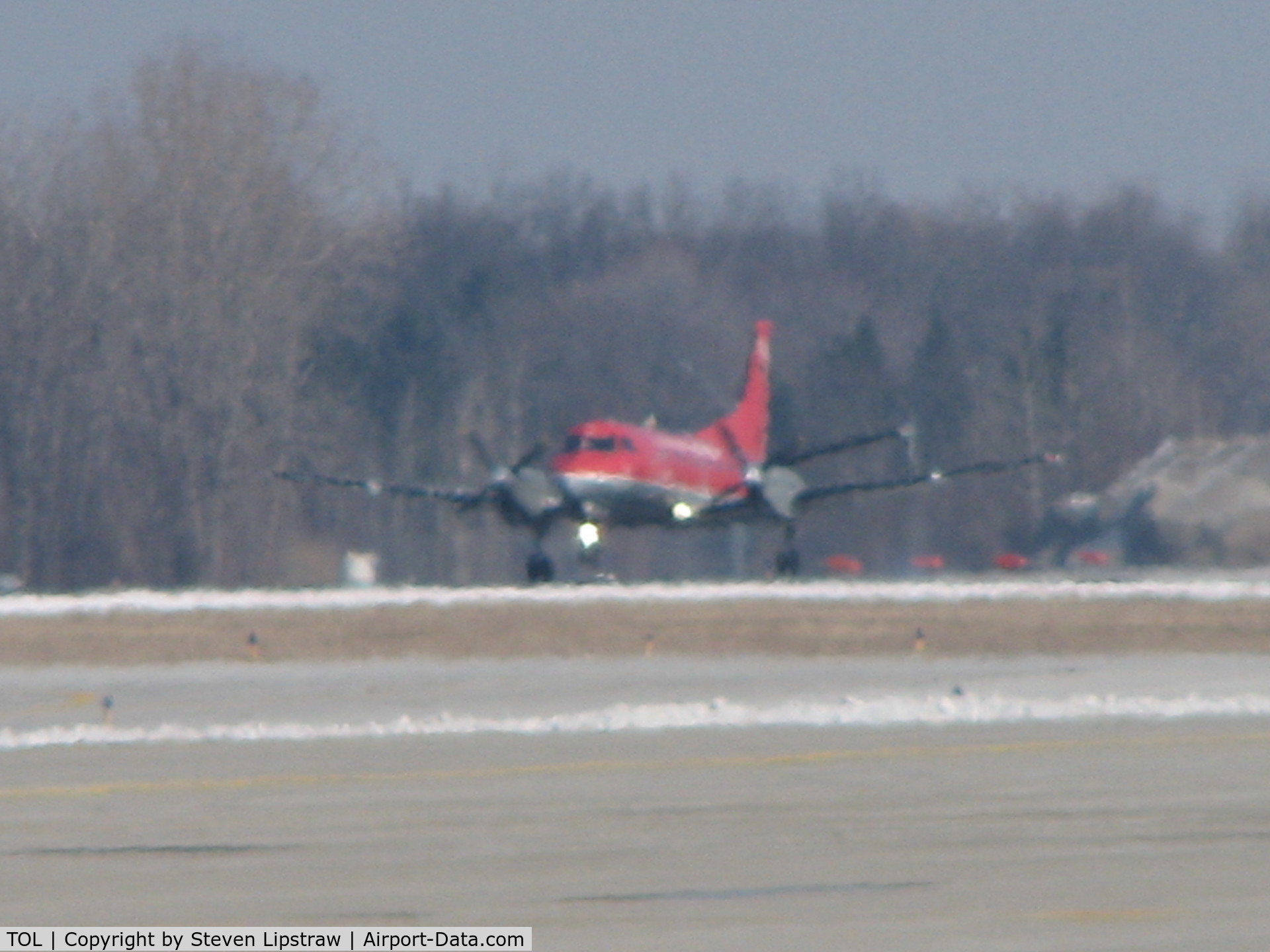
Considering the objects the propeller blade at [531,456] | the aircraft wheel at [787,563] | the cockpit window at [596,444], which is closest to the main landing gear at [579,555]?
the cockpit window at [596,444]

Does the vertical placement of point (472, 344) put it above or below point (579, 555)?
above

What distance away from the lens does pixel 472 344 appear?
90.2 m

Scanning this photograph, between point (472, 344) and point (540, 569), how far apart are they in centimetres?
4818

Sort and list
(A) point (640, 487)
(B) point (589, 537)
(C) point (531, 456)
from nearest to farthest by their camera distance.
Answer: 1. (B) point (589, 537)
2. (C) point (531, 456)
3. (A) point (640, 487)

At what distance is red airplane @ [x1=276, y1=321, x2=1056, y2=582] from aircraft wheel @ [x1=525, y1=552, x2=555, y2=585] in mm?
20

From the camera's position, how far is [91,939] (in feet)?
28.9

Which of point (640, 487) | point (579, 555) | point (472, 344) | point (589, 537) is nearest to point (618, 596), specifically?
point (589, 537)

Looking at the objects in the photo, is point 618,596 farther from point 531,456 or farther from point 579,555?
point 531,456

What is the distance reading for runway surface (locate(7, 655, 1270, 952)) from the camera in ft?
30.7

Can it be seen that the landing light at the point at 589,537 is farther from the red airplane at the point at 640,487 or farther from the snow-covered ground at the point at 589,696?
the snow-covered ground at the point at 589,696

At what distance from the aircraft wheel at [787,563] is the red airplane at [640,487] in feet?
0.11

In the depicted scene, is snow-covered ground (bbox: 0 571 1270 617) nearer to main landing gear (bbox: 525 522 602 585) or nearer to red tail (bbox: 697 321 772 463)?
main landing gear (bbox: 525 522 602 585)

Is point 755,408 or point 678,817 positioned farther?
point 755,408

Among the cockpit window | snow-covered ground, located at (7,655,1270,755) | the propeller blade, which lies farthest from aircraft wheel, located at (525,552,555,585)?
snow-covered ground, located at (7,655,1270,755)
